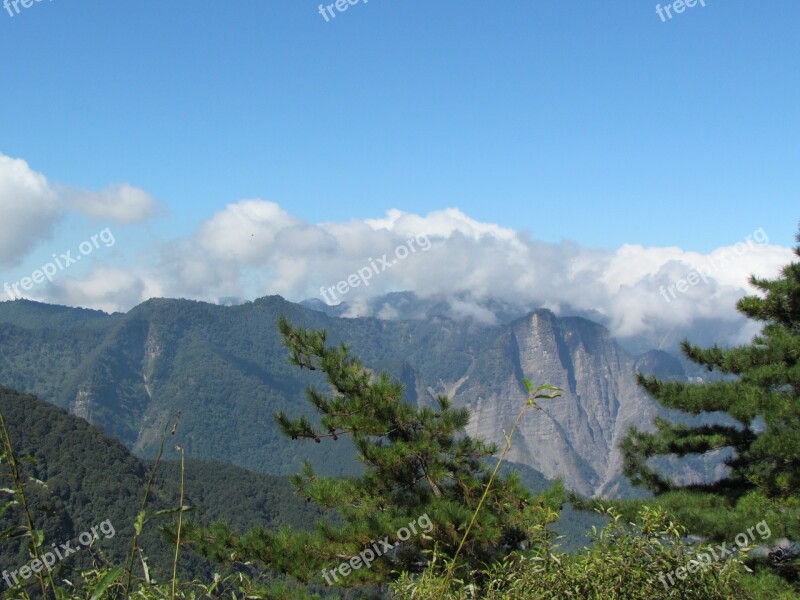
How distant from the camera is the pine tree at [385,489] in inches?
396

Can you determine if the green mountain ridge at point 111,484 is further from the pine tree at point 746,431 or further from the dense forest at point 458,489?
the dense forest at point 458,489

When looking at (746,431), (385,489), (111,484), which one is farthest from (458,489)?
(111,484)

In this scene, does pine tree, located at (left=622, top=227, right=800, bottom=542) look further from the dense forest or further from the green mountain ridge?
the green mountain ridge

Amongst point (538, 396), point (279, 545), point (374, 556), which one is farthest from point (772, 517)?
point (538, 396)

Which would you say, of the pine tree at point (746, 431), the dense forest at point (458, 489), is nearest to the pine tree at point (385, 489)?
the dense forest at point (458, 489)

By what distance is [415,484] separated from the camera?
11797 millimetres

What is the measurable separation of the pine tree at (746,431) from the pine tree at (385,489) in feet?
14.5

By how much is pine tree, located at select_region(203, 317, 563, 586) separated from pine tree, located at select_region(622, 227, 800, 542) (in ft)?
14.5

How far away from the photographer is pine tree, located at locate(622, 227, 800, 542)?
12.3 m

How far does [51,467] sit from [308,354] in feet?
393

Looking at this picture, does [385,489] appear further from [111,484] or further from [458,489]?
[111,484]

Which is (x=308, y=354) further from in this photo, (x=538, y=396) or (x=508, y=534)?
(x=538, y=396)

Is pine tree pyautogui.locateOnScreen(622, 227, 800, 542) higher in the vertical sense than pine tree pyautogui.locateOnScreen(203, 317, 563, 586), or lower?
lower

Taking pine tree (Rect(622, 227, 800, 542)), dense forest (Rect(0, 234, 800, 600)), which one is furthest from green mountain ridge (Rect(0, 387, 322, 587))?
dense forest (Rect(0, 234, 800, 600))
